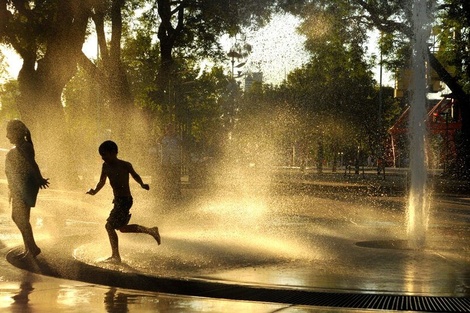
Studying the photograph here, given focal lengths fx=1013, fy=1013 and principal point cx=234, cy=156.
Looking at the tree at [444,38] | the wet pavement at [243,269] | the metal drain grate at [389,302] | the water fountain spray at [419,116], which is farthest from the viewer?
the tree at [444,38]

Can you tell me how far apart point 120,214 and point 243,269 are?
1686 millimetres

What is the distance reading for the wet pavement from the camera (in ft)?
28.0

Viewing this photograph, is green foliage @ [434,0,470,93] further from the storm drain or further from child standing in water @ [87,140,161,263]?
the storm drain

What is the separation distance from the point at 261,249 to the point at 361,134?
181ft

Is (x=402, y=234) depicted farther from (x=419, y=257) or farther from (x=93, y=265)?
(x=93, y=265)

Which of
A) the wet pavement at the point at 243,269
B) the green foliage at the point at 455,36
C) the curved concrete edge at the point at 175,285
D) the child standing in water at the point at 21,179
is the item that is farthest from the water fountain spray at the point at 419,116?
the green foliage at the point at 455,36

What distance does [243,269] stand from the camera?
1052 cm

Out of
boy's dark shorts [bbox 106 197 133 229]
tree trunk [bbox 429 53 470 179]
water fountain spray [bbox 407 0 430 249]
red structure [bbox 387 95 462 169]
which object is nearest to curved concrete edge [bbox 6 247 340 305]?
boy's dark shorts [bbox 106 197 133 229]

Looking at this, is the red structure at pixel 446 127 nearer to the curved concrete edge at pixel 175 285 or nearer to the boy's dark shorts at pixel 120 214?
the boy's dark shorts at pixel 120 214

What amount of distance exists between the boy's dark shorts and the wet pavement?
0.43 metres

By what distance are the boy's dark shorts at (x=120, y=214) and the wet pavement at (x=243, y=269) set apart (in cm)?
43

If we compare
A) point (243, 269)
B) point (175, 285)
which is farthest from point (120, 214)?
point (175, 285)

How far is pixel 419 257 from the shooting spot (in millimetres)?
11766

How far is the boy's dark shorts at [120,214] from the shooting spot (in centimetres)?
1130
